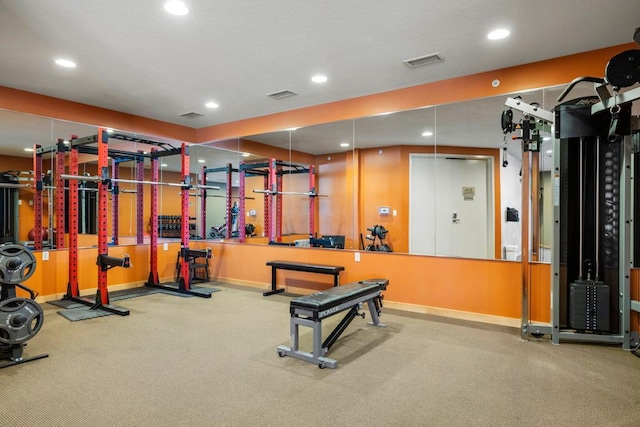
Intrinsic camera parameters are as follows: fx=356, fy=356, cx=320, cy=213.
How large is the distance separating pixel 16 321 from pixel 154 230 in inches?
120

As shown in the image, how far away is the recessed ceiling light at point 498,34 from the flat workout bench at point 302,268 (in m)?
3.18

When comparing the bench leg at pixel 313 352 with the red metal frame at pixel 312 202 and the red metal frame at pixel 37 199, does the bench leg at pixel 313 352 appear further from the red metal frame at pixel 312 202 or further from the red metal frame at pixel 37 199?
the red metal frame at pixel 37 199

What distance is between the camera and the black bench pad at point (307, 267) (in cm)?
489

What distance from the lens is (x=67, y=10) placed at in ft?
9.65

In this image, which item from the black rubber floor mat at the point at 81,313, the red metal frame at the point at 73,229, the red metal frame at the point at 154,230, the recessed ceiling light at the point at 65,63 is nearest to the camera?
the recessed ceiling light at the point at 65,63

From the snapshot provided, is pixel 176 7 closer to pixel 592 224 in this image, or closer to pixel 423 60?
pixel 423 60

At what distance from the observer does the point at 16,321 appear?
2891mm

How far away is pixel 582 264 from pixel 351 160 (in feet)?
10.7

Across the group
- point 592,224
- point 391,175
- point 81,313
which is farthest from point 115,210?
point 592,224

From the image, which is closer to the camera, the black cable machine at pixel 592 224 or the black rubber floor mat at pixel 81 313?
the black cable machine at pixel 592 224

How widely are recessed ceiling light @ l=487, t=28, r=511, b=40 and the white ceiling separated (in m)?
0.05

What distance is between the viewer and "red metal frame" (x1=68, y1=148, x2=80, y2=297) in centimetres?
471

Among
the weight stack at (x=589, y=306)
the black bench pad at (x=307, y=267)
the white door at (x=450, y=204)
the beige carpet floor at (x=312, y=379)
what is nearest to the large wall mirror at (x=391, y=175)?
the white door at (x=450, y=204)

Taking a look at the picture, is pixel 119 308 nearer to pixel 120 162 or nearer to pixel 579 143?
pixel 120 162
